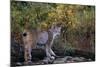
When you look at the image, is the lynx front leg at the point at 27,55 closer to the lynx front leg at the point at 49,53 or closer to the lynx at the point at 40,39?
the lynx at the point at 40,39

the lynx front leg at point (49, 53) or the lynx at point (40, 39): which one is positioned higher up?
the lynx at point (40, 39)

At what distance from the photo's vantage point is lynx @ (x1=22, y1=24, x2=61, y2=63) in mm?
2551

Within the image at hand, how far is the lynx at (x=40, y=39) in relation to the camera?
2551 mm

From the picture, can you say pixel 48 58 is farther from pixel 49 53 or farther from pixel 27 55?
pixel 27 55

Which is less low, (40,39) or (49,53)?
(40,39)

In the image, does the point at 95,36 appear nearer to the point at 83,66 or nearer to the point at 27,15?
the point at 83,66

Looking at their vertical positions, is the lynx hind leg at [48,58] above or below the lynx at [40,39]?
below

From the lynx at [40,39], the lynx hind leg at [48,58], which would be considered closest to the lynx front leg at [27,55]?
the lynx at [40,39]

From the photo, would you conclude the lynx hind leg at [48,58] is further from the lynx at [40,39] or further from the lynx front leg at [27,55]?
the lynx front leg at [27,55]

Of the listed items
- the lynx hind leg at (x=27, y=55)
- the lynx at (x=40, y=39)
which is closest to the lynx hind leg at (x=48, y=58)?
the lynx at (x=40, y=39)

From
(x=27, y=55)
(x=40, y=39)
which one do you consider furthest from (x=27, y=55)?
(x=40, y=39)

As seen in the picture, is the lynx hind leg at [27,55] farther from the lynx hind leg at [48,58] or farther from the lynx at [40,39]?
the lynx hind leg at [48,58]

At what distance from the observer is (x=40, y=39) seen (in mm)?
2605
